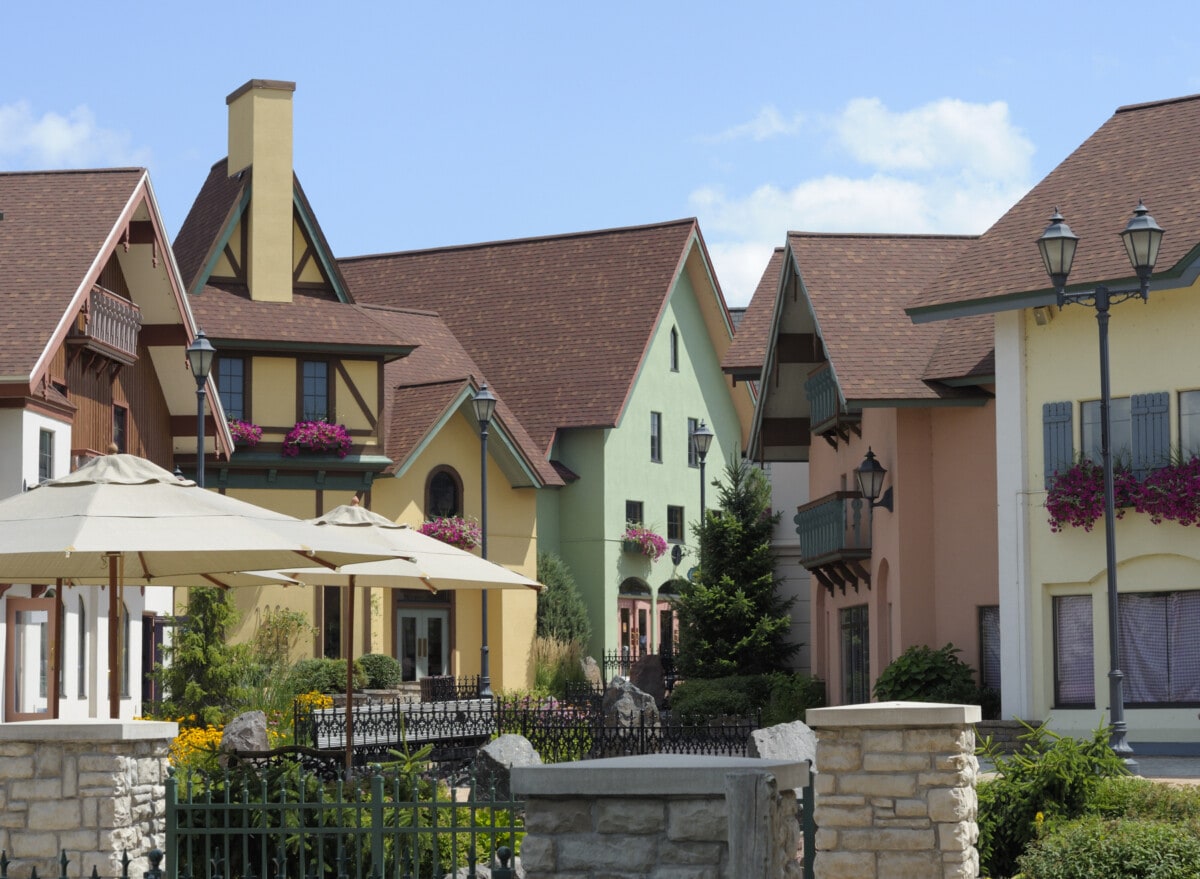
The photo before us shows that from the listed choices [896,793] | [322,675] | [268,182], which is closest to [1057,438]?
[896,793]

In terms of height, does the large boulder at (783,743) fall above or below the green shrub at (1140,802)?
above

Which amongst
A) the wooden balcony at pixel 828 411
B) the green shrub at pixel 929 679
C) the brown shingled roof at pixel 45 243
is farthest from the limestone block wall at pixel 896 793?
the wooden balcony at pixel 828 411

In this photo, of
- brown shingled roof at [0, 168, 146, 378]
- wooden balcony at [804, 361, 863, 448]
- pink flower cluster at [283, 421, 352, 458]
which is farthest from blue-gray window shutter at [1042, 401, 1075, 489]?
pink flower cluster at [283, 421, 352, 458]

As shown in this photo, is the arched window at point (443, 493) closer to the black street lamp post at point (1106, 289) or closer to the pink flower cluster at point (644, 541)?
the pink flower cluster at point (644, 541)

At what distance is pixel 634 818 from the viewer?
8.38 metres

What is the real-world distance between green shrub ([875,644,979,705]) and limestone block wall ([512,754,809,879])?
21.3 m

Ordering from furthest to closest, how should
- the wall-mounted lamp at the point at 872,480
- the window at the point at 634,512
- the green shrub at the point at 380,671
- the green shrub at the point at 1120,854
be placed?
the window at the point at 634,512
the green shrub at the point at 380,671
the wall-mounted lamp at the point at 872,480
the green shrub at the point at 1120,854

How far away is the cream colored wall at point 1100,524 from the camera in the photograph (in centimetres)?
2700

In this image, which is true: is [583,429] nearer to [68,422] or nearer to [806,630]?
[806,630]

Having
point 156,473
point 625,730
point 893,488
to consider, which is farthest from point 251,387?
point 156,473

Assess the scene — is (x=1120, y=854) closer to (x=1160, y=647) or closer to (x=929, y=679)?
(x=1160, y=647)

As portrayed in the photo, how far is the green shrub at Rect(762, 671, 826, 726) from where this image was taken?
3606 centimetres

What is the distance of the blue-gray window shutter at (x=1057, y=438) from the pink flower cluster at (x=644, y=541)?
23098mm

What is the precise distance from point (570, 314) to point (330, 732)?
97.3 feet
